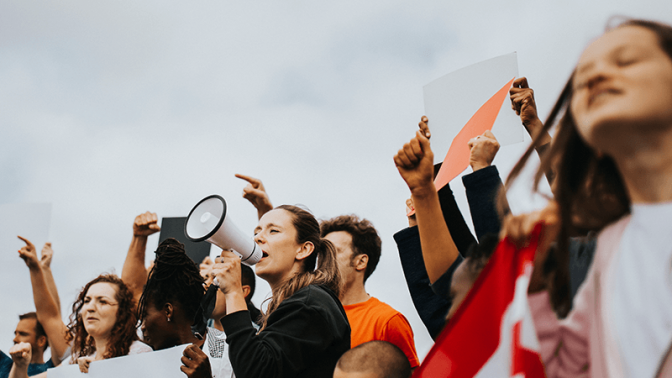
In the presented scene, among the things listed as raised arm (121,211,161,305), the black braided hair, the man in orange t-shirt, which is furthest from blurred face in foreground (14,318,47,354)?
the man in orange t-shirt

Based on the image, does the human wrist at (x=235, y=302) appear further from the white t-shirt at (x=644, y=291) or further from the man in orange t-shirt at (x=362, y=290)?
the white t-shirt at (x=644, y=291)

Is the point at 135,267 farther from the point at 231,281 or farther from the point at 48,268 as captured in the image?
the point at 231,281

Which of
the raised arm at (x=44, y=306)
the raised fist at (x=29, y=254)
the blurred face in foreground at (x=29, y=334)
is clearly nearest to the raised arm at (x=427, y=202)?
the raised arm at (x=44, y=306)

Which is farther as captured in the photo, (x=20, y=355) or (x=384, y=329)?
(x=20, y=355)

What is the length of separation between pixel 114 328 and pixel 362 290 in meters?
1.63

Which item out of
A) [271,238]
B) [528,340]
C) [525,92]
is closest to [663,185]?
[528,340]

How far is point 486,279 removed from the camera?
4.49ft

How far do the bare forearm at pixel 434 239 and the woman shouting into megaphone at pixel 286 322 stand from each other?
2.06 ft

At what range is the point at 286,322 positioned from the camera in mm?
2236

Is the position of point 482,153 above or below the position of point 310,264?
above

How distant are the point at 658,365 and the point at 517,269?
369 mm

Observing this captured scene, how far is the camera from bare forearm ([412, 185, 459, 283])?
71.7 inches

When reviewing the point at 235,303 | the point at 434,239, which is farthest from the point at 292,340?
the point at 434,239

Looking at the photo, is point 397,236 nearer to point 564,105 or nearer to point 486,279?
point 486,279
